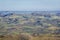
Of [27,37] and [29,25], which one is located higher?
[29,25]

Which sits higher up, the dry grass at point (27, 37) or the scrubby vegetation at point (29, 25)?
the scrubby vegetation at point (29, 25)

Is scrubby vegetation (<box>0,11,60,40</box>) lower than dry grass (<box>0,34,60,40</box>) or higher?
higher
